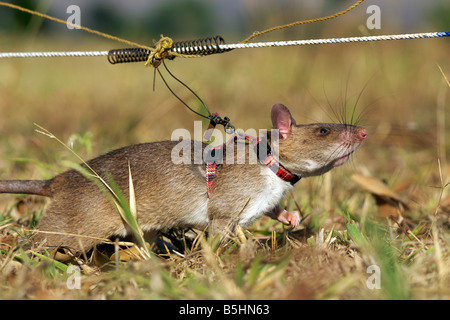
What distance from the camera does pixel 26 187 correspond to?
3.04 metres

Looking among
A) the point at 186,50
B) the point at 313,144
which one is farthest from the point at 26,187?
the point at 313,144

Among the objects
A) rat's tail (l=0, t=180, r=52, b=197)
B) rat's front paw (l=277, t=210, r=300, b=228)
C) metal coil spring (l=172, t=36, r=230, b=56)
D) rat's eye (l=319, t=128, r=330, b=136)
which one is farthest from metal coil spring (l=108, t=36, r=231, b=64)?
rat's front paw (l=277, t=210, r=300, b=228)

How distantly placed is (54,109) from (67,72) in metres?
3.77

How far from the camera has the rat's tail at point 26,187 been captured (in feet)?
9.73

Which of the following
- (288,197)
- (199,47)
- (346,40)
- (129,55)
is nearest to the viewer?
(346,40)

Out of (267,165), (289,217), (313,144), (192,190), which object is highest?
(313,144)

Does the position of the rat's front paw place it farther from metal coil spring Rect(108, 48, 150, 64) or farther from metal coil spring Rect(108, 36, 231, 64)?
metal coil spring Rect(108, 48, 150, 64)

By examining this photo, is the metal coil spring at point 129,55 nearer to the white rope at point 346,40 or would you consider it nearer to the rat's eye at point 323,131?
the white rope at point 346,40

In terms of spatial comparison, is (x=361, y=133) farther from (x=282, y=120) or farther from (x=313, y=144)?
(x=282, y=120)

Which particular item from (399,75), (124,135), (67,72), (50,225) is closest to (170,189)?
(50,225)

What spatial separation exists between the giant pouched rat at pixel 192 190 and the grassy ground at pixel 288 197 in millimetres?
142

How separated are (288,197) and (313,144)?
1.07 m

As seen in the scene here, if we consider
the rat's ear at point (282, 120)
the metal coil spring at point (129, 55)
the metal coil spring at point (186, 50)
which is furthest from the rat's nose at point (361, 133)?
the metal coil spring at point (129, 55)

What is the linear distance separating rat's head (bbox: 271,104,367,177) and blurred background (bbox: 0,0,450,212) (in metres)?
0.96
